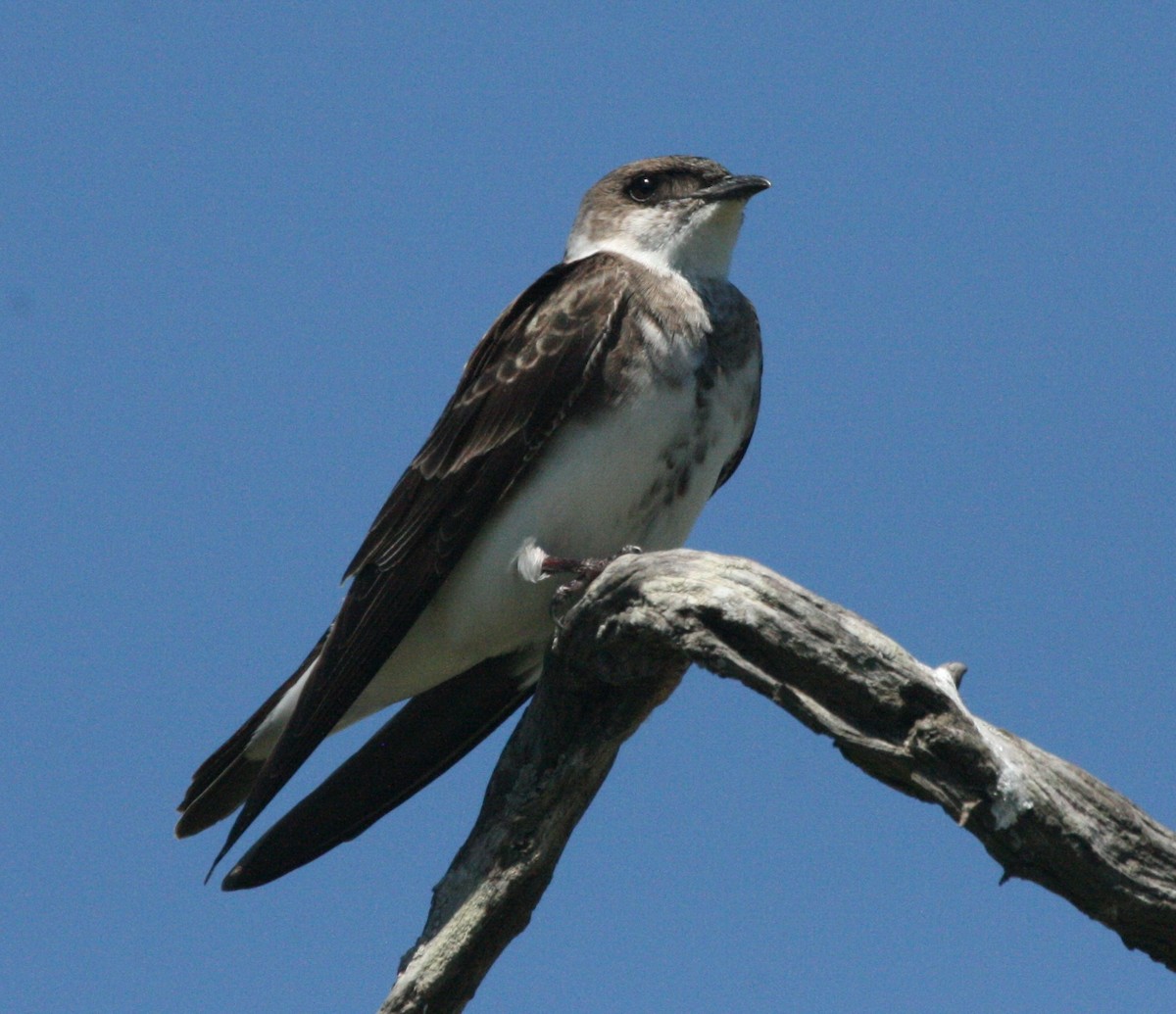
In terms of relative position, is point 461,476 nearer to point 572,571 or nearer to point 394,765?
point 572,571

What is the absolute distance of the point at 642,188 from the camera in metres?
9.06

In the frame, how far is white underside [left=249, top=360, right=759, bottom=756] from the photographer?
7.56 meters

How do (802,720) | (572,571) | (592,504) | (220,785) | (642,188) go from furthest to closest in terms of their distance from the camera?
(642,188)
(220,785)
(592,504)
(572,571)
(802,720)

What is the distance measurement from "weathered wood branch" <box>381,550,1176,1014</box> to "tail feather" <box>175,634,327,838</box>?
1.66 meters

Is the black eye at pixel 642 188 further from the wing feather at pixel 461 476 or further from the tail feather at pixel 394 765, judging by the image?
the tail feather at pixel 394 765

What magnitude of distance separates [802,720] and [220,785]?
3520mm

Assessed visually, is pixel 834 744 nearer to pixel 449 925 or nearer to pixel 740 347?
pixel 449 925

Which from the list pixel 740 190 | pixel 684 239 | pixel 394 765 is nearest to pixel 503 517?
pixel 394 765

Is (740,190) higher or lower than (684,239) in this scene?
higher

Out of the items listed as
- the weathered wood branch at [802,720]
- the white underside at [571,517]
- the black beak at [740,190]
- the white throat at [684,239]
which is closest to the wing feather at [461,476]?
the white underside at [571,517]

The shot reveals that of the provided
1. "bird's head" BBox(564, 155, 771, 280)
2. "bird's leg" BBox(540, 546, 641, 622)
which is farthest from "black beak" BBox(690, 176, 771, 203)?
"bird's leg" BBox(540, 546, 641, 622)

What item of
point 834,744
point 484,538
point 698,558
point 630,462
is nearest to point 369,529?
point 484,538

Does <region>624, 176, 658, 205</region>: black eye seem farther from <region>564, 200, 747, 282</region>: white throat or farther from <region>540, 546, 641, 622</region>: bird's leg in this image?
<region>540, 546, 641, 622</region>: bird's leg

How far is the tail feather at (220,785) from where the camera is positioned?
807 cm
